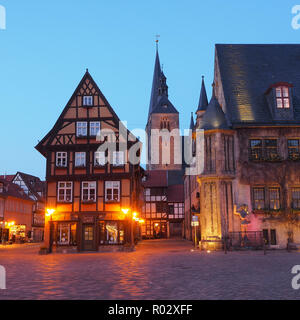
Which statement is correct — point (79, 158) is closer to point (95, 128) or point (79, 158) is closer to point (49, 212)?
Result: point (95, 128)

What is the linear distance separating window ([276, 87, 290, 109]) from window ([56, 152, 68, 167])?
15929 mm

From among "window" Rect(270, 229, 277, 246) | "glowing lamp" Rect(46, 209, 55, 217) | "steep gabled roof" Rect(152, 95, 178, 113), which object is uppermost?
"steep gabled roof" Rect(152, 95, 178, 113)

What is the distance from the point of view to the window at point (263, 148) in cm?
2794

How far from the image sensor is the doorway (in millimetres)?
28828

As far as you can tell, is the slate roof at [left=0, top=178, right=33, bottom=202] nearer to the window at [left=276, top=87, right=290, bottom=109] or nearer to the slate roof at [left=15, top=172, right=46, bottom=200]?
the slate roof at [left=15, top=172, right=46, bottom=200]

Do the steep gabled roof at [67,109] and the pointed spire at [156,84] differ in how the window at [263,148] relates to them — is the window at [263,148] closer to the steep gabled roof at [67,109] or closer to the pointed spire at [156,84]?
the steep gabled roof at [67,109]

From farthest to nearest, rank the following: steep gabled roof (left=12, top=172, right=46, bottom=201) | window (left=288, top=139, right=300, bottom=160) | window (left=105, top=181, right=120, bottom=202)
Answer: steep gabled roof (left=12, top=172, right=46, bottom=201)
window (left=105, top=181, right=120, bottom=202)
window (left=288, top=139, right=300, bottom=160)

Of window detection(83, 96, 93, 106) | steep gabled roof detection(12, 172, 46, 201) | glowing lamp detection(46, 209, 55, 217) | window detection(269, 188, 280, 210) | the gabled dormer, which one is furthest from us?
steep gabled roof detection(12, 172, 46, 201)

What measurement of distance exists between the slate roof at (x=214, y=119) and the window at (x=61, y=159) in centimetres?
1034

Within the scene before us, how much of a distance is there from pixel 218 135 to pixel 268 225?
700 cm

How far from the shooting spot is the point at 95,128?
30.0 m

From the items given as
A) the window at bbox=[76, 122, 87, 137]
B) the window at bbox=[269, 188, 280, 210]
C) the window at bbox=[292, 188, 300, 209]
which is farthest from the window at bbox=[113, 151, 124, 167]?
the window at bbox=[292, 188, 300, 209]
